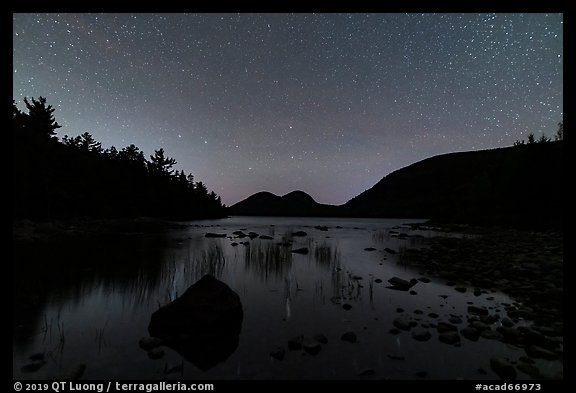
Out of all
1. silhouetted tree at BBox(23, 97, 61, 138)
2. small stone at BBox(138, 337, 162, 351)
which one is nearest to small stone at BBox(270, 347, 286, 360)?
small stone at BBox(138, 337, 162, 351)

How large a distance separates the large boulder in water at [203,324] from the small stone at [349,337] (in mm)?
2926

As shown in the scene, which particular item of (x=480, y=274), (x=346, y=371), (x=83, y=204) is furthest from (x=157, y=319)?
(x=83, y=204)

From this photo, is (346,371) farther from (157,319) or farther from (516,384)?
(157,319)

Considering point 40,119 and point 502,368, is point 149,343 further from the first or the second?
point 40,119

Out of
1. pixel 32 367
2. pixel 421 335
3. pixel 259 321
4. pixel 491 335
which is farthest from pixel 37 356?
pixel 491 335

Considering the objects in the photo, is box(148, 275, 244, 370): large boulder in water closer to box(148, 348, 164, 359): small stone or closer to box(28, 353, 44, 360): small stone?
box(148, 348, 164, 359): small stone

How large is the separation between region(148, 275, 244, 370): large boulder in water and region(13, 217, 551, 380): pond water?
0.28m

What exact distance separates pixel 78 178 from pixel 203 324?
214ft

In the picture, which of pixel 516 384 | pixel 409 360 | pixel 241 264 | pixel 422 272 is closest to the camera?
pixel 516 384

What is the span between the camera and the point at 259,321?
7945mm

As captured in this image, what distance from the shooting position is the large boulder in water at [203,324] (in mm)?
5988

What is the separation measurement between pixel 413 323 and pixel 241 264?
12.1 metres

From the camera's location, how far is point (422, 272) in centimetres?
1457

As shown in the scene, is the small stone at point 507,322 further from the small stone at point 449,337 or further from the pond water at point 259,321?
the small stone at point 449,337
